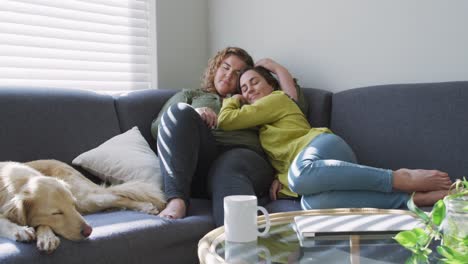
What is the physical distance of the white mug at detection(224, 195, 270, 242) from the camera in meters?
1.11

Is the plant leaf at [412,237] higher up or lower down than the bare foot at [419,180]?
higher up

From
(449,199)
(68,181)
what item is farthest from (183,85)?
(449,199)

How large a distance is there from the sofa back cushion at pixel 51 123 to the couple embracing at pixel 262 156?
→ 28 centimetres

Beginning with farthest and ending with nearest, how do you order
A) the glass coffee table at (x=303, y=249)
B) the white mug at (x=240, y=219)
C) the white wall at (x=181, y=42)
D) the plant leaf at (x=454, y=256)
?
the white wall at (x=181, y=42)
the white mug at (x=240, y=219)
the glass coffee table at (x=303, y=249)
the plant leaf at (x=454, y=256)

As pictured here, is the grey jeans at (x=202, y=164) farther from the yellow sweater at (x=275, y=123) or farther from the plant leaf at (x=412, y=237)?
the plant leaf at (x=412, y=237)

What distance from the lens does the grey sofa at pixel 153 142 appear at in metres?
1.57

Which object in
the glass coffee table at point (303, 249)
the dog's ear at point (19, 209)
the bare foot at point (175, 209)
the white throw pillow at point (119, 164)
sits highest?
the glass coffee table at point (303, 249)

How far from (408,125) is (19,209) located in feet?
4.93

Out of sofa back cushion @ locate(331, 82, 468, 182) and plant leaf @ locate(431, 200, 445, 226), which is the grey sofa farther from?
plant leaf @ locate(431, 200, 445, 226)

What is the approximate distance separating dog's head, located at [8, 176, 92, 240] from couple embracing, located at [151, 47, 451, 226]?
0.37m

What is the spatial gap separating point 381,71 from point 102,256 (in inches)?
61.9

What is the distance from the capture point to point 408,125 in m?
1.97

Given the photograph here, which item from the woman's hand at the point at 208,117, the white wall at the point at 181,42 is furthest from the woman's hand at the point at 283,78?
the white wall at the point at 181,42

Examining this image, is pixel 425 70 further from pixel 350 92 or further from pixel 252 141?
pixel 252 141
